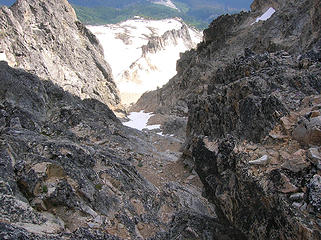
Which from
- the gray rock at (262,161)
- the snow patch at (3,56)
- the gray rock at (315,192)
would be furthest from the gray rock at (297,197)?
the snow patch at (3,56)

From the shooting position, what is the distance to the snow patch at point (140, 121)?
45.9 metres

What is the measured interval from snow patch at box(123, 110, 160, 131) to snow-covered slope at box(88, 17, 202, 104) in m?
24.6

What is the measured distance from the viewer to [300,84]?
11.6 m

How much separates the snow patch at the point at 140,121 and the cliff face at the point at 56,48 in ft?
16.5

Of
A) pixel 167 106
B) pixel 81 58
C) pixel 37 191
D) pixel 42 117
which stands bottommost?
pixel 37 191

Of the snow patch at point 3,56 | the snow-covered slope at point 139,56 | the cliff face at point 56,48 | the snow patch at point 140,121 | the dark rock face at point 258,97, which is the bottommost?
the dark rock face at point 258,97

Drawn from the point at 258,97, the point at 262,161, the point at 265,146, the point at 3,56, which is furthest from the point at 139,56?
the point at 262,161

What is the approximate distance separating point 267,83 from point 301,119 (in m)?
4.42

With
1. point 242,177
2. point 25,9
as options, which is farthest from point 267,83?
point 25,9

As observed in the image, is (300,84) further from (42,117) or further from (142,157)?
(42,117)

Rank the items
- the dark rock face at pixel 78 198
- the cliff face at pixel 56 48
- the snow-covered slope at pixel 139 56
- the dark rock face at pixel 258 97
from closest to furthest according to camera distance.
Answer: the dark rock face at pixel 78 198, the dark rock face at pixel 258 97, the cliff face at pixel 56 48, the snow-covered slope at pixel 139 56

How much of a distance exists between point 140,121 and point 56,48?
20205 mm

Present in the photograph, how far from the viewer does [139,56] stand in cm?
10838

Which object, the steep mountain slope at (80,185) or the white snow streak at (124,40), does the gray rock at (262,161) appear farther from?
the white snow streak at (124,40)
